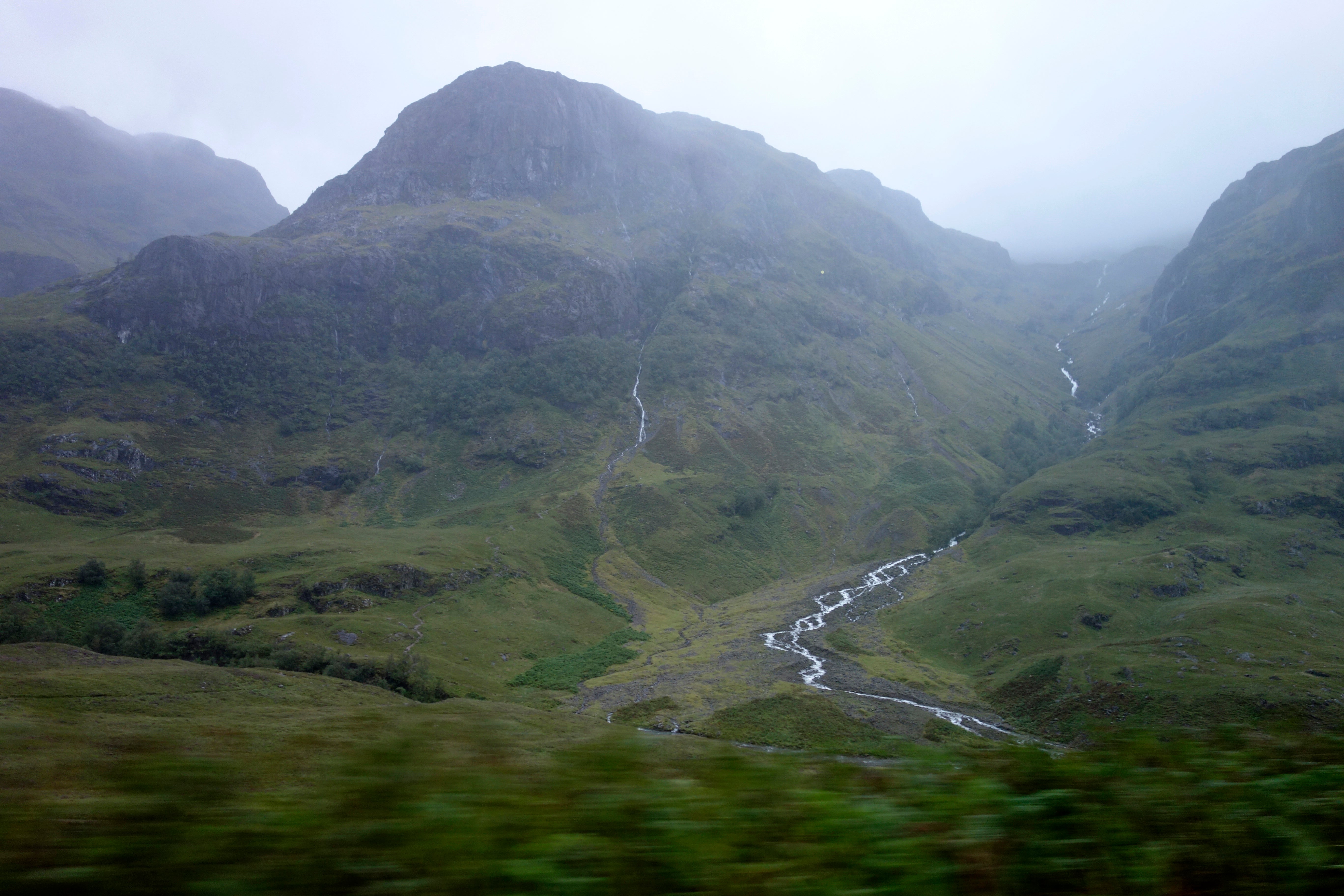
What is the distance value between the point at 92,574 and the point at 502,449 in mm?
66272

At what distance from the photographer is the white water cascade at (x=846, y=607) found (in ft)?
172

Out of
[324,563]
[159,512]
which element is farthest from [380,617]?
[159,512]

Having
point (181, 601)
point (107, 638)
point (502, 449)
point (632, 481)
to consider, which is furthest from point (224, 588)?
point (502, 449)

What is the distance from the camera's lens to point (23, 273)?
19525 centimetres

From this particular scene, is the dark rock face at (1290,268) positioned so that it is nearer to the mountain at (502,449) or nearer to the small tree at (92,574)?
the mountain at (502,449)

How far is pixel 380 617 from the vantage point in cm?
6291

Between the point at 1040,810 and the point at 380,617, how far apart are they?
6735 centimetres

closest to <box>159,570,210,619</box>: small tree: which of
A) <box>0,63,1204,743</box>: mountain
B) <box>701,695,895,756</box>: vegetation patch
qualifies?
<box>0,63,1204,743</box>: mountain

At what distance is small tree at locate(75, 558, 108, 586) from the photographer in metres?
59.5

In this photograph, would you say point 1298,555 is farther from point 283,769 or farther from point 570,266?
point 570,266

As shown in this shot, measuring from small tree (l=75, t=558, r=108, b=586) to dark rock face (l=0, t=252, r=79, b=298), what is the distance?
604ft

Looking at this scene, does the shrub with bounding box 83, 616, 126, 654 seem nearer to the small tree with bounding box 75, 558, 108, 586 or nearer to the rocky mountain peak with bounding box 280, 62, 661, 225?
the small tree with bounding box 75, 558, 108, 586

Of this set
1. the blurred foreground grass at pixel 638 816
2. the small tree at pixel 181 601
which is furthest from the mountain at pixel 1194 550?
the small tree at pixel 181 601

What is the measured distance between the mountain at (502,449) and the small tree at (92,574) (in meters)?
0.90
